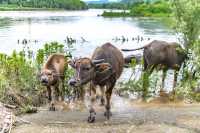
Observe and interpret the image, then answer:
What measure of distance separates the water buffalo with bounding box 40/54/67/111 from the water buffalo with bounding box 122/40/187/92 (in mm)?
3237

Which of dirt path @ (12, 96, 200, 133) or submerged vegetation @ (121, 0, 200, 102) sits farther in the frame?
submerged vegetation @ (121, 0, 200, 102)

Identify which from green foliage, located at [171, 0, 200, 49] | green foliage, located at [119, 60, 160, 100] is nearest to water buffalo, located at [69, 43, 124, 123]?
green foliage, located at [119, 60, 160, 100]

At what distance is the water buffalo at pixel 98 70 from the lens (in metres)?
8.55

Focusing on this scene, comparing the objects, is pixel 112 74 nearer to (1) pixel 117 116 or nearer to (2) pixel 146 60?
(1) pixel 117 116

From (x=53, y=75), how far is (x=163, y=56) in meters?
4.34

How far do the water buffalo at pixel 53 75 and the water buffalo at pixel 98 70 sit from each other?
1.36m

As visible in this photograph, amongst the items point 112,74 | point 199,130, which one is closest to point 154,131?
point 199,130

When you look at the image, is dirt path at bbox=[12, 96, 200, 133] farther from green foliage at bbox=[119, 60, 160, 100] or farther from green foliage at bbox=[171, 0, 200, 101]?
green foliage at bbox=[171, 0, 200, 101]

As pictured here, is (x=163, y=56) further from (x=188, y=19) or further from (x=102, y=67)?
(x=102, y=67)

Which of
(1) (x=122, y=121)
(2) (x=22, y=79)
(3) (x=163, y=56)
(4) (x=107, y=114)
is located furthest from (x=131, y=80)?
(1) (x=122, y=121)

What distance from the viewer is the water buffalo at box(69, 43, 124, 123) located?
8547 mm

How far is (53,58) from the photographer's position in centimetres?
1069

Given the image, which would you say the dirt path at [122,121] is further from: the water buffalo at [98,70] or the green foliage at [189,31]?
the green foliage at [189,31]

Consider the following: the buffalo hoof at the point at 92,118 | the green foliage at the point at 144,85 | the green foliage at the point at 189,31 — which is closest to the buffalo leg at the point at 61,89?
the green foliage at the point at 144,85
